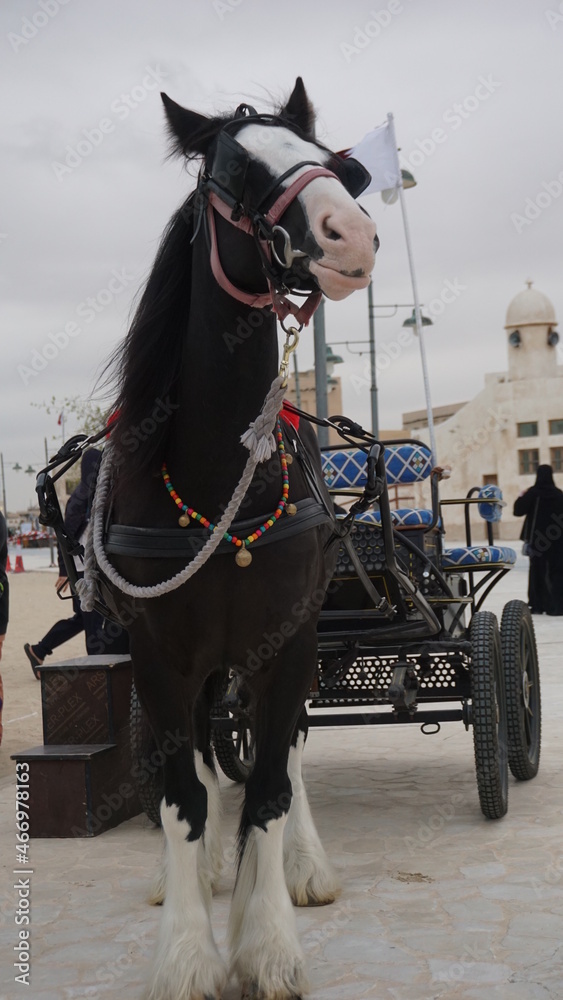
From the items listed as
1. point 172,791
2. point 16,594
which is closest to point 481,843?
point 172,791

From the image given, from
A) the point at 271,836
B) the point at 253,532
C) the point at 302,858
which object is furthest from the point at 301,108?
the point at 302,858

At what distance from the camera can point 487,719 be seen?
491 centimetres

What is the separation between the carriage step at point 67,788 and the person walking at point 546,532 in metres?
9.99

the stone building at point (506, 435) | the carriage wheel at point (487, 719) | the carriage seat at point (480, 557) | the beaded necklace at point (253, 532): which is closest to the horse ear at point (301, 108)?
the beaded necklace at point (253, 532)

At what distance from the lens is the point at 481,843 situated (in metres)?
4.72

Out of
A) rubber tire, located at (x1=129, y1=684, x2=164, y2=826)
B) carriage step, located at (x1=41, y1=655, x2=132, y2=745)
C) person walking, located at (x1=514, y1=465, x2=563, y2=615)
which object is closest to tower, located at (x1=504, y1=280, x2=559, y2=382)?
person walking, located at (x1=514, y1=465, x2=563, y2=615)

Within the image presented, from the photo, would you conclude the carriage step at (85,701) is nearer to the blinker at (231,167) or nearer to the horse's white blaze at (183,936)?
the horse's white blaze at (183,936)

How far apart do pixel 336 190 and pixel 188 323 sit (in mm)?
783

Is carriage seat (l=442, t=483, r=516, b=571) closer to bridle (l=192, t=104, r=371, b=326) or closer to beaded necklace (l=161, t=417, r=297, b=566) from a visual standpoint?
beaded necklace (l=161, t=417, r=297, b=566)

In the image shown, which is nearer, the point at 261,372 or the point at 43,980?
the point at 261,372

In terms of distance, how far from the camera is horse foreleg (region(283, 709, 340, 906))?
4.10 metres

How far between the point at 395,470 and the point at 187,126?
2.64 metres

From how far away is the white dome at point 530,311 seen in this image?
5406 centimetres

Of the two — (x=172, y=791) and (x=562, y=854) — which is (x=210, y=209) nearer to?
(x=172, y=791)
